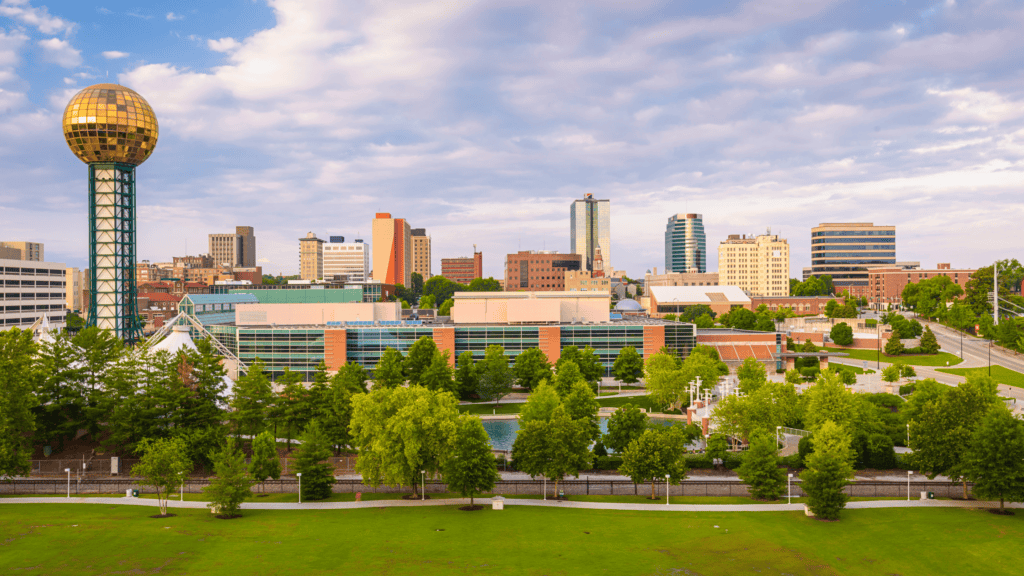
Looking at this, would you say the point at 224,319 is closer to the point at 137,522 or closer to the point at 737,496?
the point at 137,522

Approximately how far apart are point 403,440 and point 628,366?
50244 mm

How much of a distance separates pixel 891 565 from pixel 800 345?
8708cm

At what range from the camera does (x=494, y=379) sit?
257 feet

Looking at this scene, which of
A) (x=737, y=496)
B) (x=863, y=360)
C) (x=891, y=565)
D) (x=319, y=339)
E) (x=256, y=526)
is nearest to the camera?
(x=891, y=565)

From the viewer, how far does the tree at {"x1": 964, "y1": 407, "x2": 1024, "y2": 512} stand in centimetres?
4147

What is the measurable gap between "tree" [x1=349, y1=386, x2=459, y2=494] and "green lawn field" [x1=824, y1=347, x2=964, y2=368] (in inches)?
3360

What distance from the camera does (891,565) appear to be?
33.7 meters

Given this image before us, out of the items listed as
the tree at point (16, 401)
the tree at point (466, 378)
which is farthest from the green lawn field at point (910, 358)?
the tree at point (16, 401)

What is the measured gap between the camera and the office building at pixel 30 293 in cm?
12896

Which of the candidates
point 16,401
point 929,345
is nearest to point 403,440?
point 16,401

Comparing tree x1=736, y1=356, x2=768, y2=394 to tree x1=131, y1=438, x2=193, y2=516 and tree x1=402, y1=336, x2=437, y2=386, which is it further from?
tree x1=131, y1=438, x2=193, y2=516

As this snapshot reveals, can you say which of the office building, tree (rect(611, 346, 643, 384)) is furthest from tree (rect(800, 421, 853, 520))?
the office building

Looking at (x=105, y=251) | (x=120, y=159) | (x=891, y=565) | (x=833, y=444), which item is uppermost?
(x=120, y=159)

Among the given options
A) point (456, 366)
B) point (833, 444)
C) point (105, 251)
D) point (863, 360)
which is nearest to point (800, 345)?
point (863, 360)
